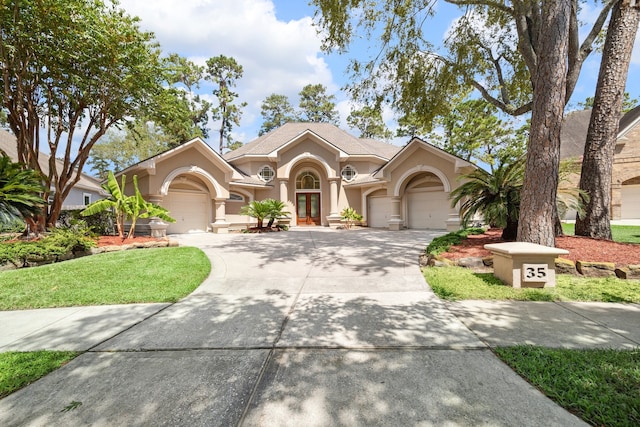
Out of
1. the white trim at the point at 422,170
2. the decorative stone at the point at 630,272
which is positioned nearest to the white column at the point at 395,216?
the white trim at the point at 422,170

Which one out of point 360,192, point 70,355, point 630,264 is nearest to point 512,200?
point 630,264

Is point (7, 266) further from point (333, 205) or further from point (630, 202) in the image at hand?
point (630, 202)

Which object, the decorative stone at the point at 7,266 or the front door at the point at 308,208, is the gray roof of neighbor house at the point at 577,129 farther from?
the decorative stone at the point at 7,266

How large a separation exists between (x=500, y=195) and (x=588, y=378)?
6.40 metres

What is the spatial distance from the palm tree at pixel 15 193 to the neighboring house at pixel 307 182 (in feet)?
19.2

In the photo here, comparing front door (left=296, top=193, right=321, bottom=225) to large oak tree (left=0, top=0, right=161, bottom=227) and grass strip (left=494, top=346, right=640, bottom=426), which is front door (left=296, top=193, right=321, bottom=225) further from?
grass strip (left=494, top=346, right=640, bottom=426)

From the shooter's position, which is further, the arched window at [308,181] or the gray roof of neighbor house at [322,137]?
the arched window at [308,181]

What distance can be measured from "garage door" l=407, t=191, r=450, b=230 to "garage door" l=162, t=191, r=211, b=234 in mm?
13108

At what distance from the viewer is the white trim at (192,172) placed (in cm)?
1436

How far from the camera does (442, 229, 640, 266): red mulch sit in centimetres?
577

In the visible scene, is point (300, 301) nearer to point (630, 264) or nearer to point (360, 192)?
point (630, 264)

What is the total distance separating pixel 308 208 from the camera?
66.6ft

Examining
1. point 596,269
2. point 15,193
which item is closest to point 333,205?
point 596,269

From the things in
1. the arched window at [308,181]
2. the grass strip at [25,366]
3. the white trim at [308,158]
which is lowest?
the grass strip at [25,366]
